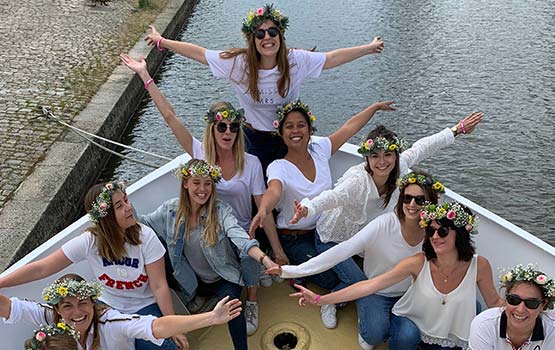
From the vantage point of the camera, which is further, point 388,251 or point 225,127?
point 225,127

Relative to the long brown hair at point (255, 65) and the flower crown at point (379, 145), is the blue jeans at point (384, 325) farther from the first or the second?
the long brown hair at point (255, 65)

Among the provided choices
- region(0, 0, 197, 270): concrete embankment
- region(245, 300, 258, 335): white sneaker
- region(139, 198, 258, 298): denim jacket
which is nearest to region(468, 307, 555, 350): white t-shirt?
region(139, 198, 258, 298): denim jacket

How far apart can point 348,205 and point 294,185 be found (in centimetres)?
27

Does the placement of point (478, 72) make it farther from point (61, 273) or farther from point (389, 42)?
point (61, 273)

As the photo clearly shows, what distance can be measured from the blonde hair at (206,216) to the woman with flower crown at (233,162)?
0.24 meters

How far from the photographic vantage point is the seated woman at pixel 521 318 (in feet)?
6.14

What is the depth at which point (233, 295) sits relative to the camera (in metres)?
2.52

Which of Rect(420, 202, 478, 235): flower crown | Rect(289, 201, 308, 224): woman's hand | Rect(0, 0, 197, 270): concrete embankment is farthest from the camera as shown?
Rect(0, 0, 197, 270): concrete embankment

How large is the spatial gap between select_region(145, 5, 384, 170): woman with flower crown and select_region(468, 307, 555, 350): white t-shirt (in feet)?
4.60

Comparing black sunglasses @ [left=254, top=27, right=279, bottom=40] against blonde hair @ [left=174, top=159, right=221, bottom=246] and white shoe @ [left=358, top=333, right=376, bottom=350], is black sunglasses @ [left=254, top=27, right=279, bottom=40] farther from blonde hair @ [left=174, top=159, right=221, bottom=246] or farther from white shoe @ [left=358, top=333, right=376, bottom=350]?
white shoe @ [left=358, top=333, right=376, bottom=350]

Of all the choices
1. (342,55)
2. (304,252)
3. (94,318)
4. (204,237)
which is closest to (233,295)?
(204,237)

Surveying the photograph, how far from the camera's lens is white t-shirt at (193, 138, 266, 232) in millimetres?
2668

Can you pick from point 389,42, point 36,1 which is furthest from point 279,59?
point 36,1

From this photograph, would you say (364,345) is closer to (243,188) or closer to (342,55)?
(243,188)
